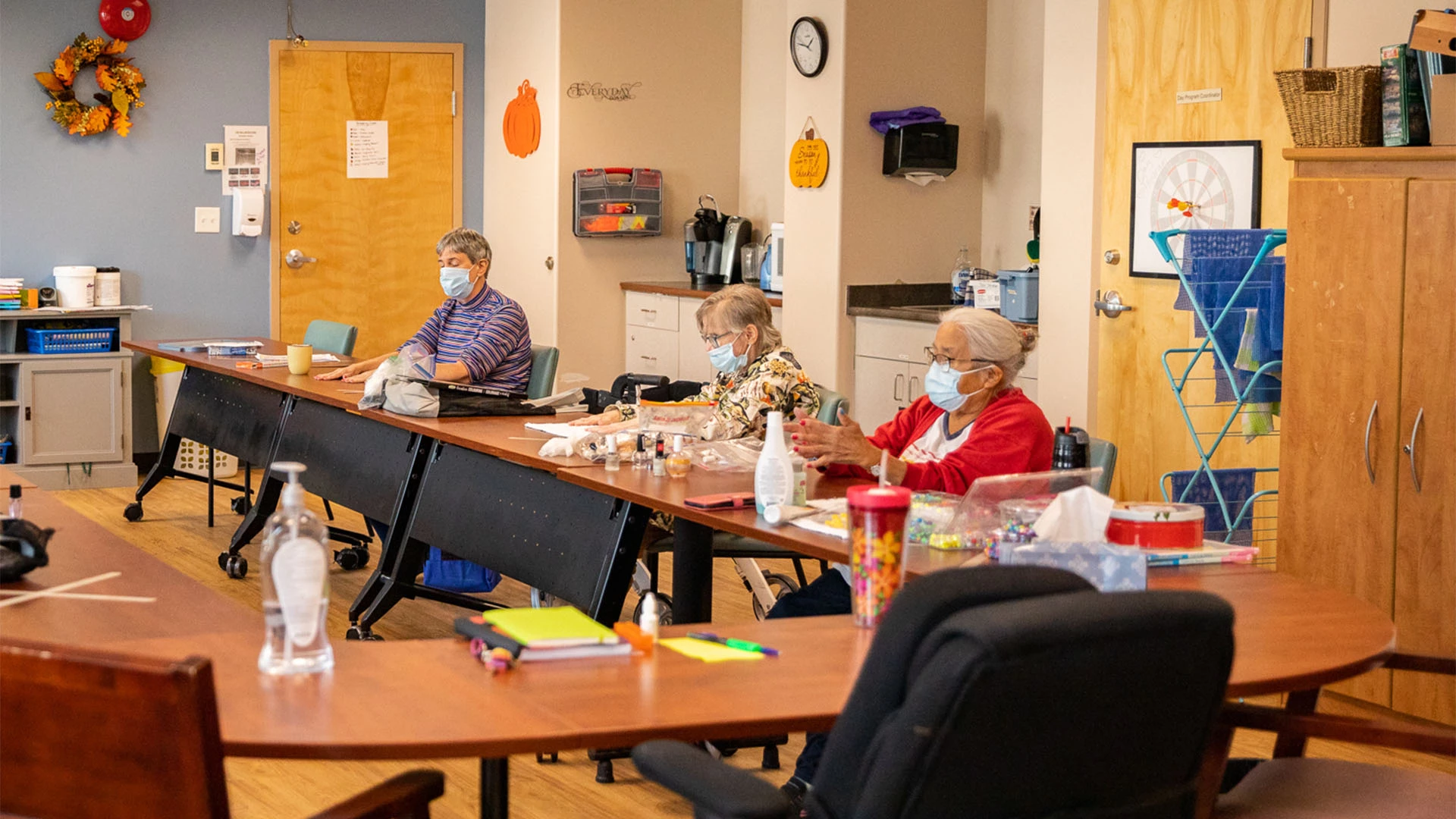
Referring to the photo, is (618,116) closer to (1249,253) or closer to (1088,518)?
(1249,253)

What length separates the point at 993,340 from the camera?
3510mm

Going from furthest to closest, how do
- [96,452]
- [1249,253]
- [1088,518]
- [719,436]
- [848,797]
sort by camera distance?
[96,452] → [1249,253] → [719,436] → [1088,518] → [848,797]

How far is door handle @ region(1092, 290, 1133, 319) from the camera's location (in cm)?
531

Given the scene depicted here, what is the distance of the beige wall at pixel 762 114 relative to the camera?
771 cm

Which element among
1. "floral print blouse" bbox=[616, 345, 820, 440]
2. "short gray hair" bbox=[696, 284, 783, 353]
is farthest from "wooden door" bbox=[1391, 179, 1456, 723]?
"short gray hair" bbox=[696, 284, 783, 353]

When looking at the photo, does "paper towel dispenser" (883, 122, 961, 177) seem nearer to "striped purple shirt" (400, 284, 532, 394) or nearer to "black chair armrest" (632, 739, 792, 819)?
"striped purple shirt" (400, 284, 532, 394)

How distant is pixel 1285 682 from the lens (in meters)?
2.04

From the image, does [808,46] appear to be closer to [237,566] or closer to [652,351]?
[652,351]

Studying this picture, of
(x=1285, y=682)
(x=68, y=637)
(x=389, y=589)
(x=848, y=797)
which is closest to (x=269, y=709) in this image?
(x=68, y=637)

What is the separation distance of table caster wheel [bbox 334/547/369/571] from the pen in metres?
3.85

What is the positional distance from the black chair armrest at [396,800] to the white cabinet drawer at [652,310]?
565 cm

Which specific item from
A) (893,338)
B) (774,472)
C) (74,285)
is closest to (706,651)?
(774,472)

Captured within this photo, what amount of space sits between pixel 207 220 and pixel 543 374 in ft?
11.1

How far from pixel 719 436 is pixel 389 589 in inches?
49.0
